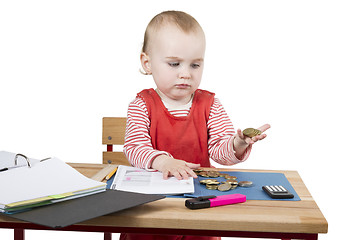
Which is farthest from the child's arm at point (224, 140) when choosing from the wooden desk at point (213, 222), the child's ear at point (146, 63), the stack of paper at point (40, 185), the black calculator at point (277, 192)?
the stack of paper at point (40, 185)

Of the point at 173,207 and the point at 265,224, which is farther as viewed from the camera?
the point at 173,207

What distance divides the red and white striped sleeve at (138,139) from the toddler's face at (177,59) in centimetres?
18

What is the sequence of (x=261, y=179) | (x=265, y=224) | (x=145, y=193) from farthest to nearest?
(x=261, y=179), (x=145, y=193), (x=265, y=224)

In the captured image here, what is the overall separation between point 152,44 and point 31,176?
982 millimetres

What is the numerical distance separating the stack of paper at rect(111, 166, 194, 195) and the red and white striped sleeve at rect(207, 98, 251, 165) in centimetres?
41

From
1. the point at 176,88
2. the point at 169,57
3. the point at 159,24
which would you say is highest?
the point at 159,24

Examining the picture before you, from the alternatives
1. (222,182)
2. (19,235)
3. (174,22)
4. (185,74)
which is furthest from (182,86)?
(19,235)

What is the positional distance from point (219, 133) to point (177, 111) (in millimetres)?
253

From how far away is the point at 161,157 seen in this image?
→ 7.32 ft

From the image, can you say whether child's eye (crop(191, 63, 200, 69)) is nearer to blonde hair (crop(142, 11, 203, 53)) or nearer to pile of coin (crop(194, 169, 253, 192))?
blonde hair (crop(142, 11, 203, 53))

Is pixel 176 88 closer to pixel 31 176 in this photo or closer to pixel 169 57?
pixel 169 57

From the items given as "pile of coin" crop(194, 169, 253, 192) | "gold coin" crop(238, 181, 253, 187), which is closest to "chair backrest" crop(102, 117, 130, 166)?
"pile of coin" crop(194, 169, 253, 192)

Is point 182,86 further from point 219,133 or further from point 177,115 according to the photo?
point 219,133

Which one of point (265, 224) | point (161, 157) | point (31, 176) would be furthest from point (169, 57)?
point (265, 224)
